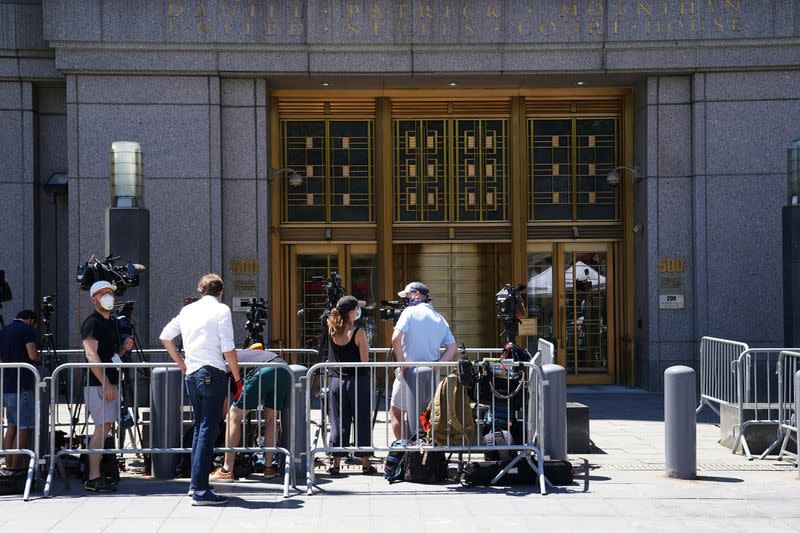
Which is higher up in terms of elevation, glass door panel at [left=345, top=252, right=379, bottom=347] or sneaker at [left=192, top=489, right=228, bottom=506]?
glass door panel at [left=345, top=252, right=379, bottom=347]

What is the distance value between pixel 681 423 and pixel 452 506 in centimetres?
245

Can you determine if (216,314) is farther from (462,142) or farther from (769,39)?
(769,39)

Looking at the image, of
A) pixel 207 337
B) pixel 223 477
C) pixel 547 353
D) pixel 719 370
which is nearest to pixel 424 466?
pixel 223 477

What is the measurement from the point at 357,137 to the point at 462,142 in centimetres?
173

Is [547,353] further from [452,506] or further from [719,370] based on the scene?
[452,506]

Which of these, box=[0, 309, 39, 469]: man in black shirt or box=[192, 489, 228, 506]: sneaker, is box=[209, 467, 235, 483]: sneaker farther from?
box=[0, 309, 39, 469]: man in black shirt

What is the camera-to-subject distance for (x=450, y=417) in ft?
32.1

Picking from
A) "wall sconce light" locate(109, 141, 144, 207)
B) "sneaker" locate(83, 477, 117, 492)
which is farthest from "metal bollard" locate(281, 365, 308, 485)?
"wall sconce light" locate(109, 141, 144, 207)

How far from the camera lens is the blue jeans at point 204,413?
8984 millimetres

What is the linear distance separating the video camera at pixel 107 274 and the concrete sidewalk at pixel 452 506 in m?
2.24

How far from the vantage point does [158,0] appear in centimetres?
1673

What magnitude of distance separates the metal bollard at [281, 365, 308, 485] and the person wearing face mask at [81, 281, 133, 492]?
153 centimetres

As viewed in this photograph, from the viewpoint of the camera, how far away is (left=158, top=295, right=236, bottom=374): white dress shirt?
910 cm

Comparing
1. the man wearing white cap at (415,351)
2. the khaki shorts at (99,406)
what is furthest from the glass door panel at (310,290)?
the khaki shorts at (99,406)
